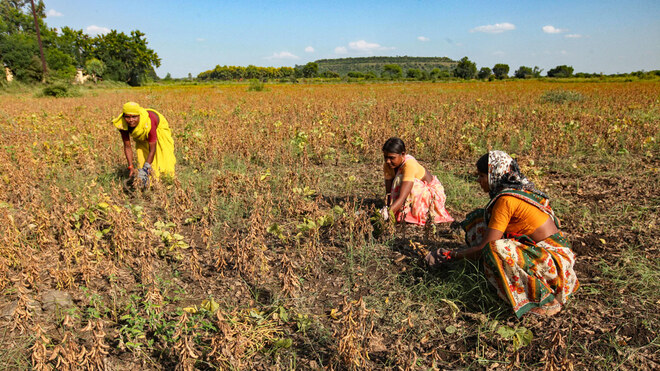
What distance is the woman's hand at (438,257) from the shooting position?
2.62m

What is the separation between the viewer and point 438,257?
2.65 m

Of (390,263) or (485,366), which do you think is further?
(390,263)

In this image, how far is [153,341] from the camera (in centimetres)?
206

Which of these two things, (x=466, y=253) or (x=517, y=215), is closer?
(x=517, y=215)

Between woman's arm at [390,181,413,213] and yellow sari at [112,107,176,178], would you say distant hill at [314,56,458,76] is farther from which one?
woman's arm at [390,181,413,213]

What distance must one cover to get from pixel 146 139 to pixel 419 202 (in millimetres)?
3347

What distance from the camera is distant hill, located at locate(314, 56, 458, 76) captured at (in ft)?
531

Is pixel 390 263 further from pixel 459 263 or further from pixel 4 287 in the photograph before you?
pixel 4 287

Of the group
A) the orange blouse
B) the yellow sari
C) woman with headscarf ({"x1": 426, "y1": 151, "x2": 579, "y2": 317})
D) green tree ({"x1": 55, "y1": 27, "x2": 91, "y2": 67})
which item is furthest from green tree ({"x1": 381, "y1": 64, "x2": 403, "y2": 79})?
the orange blouse

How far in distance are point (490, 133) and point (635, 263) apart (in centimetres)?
438

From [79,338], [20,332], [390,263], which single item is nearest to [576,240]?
[390,263]

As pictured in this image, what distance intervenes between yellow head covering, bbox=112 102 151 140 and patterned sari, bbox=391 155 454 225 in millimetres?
2930

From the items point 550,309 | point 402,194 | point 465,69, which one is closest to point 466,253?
point 550,309

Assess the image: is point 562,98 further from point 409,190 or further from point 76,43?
point 76,43
